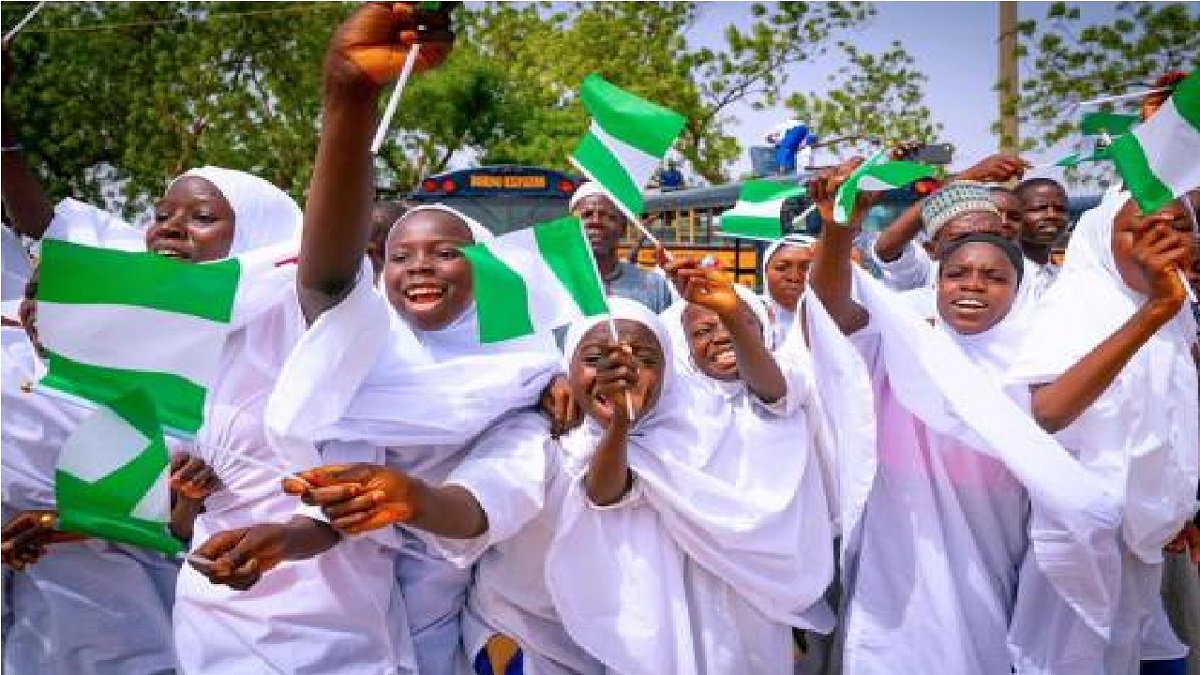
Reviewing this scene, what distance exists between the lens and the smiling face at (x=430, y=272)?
3.02m

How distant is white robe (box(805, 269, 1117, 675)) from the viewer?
10.3ft

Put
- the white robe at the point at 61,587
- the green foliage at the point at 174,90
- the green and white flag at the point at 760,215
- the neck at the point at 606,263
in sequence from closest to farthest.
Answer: the white robe at the point at 61,587 → the green and white flag at the point at 760,215 → the neck at the point at 606,263 → the green foliage at the point at 174,90

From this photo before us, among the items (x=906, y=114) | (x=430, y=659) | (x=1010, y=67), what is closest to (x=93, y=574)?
(x=430, y=659)

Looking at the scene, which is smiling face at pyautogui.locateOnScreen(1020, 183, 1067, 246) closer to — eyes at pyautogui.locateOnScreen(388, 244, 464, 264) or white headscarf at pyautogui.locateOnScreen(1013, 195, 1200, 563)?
white headscarf at pyautogui.locateOnScreen(1013, 195, 1200, 563)

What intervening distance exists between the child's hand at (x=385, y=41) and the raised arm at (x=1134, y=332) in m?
1.83

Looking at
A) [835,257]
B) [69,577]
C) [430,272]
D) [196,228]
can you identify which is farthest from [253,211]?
[835,257]

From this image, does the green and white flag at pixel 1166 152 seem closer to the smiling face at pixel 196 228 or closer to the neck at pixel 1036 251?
the smiling face at pixel 196 228

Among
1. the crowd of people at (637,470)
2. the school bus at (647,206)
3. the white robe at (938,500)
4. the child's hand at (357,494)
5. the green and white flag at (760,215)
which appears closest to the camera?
the child's hand at (357,494)

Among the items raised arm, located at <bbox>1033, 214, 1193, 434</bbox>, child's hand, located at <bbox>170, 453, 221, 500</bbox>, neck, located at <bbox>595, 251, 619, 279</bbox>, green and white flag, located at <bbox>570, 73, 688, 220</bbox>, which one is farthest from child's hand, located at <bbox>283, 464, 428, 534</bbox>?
neck, located at <bbox>595, 251, 619, 279</bbox>

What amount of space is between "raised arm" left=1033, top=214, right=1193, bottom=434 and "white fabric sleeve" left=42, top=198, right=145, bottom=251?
2.47m

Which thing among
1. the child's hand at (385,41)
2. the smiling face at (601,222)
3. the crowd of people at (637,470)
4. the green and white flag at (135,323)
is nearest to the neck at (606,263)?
the smiling face at (601,222)

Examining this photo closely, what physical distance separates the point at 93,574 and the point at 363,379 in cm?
130

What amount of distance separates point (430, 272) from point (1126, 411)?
1810 mm

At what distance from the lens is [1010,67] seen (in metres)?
14.1
